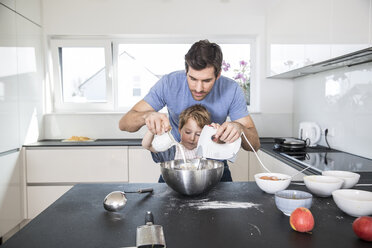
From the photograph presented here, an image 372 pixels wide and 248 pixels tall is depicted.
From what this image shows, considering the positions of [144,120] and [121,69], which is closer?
[144,120]

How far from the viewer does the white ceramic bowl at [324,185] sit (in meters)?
1.09

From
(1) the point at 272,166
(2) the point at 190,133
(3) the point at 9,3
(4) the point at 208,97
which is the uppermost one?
(3) the point at 9,3

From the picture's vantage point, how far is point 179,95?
179 cm

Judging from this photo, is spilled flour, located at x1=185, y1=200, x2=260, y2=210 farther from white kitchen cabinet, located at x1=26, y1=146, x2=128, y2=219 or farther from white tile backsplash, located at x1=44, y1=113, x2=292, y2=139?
white tile backsplash, located at x1=44, y1=113, x2=292, y2=139

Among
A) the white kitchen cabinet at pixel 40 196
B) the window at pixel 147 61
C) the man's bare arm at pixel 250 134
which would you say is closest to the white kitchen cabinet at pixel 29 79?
the white kitchen cabinet at pixel 40 196

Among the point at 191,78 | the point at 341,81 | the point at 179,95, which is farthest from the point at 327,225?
the point at 341,81

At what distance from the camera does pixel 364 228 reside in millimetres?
764

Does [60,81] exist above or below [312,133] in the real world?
above

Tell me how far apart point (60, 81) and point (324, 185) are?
3069mm

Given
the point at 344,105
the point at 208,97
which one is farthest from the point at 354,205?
the point at 344,105

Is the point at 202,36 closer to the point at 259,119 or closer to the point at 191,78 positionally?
the point at 259,119

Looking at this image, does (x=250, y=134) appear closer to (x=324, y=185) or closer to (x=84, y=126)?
(x=324, y=185)

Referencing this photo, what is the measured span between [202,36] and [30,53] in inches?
69.1

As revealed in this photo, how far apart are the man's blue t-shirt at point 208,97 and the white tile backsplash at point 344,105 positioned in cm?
92
